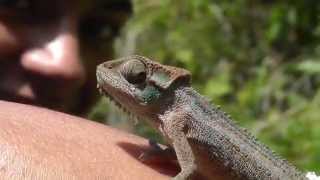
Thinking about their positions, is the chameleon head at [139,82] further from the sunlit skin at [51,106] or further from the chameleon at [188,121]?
the sunlit skin at [51,106]

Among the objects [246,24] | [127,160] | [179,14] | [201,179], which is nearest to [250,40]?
[246,24]

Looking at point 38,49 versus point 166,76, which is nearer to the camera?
point 166,76

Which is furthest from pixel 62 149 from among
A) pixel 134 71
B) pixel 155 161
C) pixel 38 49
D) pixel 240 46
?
pixel 240 46

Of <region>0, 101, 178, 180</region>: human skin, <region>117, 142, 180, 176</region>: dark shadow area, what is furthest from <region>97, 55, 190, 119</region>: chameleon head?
<region>0, 101, 178, 180</region>: human skin

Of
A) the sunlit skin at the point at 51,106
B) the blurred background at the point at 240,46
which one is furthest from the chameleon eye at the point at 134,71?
the blurred background at the point at 240,46

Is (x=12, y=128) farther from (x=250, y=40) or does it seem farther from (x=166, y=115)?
(x=250, y=40)

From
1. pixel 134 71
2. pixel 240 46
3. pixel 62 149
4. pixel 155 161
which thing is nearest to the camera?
pixel 62 149

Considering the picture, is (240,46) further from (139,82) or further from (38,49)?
(139,82)
